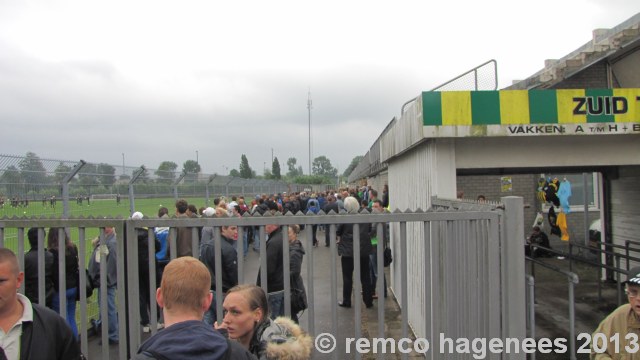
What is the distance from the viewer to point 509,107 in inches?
190

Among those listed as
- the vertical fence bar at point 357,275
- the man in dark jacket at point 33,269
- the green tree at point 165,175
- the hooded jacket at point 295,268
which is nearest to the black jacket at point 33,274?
the man in dark jacket at point 33,269

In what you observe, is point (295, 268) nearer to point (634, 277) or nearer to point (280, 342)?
point (280, 342)

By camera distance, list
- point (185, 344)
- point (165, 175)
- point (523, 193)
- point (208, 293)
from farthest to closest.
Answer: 1. point (523, 193)
2. point (165, 175)
3. point (208, 293)
4. point (185, 344)

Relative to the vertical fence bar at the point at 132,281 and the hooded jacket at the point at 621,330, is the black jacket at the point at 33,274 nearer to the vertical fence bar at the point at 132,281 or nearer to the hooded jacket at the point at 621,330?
the vertical fence bar at the point at 132,281

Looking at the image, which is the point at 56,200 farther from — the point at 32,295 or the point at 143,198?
the point at 143,198

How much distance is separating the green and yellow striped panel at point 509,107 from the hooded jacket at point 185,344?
11.9 ft

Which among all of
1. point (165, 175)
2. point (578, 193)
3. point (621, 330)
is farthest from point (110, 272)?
point (578, 193)

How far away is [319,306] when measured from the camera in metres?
6.92

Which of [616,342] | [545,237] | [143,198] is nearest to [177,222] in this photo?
[616,342]

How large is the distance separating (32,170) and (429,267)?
547 cm

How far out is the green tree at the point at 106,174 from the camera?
798cm

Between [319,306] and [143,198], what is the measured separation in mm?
4948

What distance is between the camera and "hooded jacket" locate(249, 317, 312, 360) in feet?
7.25

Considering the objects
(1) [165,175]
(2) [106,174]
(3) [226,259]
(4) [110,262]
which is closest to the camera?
(3) [226,259]
